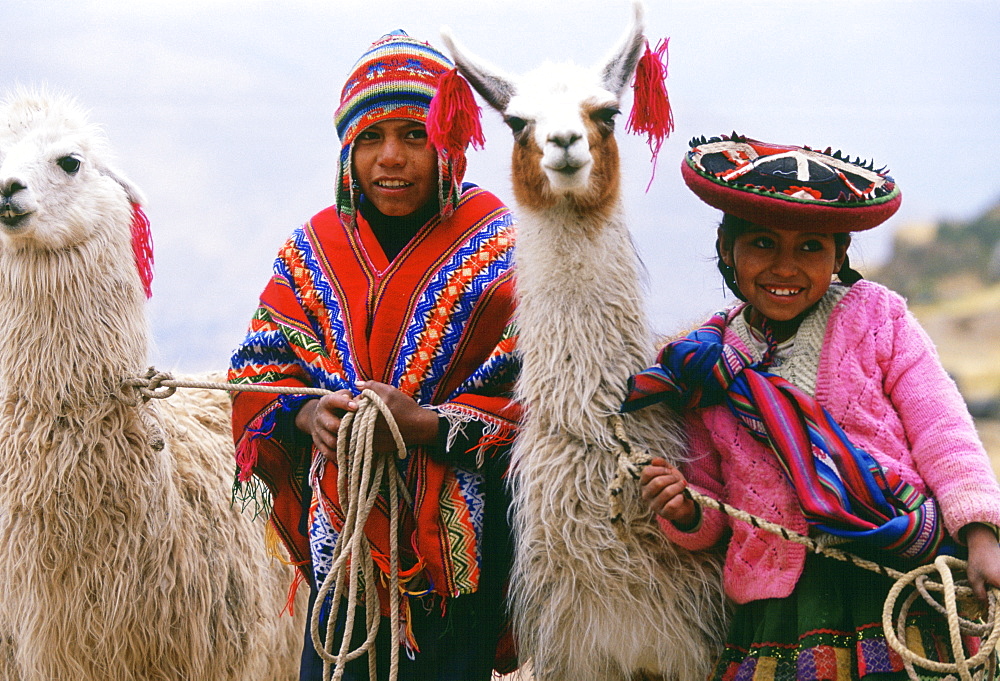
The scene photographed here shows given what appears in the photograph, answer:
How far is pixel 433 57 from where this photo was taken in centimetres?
228

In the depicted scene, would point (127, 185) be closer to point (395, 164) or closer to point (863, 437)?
point (395, 164)

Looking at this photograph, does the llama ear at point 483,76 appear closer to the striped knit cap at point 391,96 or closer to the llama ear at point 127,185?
the striped knit cap at point 391,96

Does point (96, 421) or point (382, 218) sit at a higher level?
point (382, 218)

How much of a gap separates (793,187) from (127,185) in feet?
6.37

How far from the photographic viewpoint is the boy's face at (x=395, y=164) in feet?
7.21

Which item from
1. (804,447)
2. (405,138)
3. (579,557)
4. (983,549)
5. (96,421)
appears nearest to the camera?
(983,549)

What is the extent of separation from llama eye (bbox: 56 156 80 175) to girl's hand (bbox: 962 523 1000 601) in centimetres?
239

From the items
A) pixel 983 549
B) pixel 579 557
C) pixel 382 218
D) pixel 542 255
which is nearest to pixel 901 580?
pixel 983 549

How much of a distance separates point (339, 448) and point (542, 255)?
0.59 m

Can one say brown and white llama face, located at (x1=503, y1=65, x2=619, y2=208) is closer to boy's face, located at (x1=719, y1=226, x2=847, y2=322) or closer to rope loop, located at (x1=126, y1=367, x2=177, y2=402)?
boy's face, located at (x1=719, y1=226, x2=847, y2=322)

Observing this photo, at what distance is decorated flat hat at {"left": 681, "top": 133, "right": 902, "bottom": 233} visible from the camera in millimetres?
1840

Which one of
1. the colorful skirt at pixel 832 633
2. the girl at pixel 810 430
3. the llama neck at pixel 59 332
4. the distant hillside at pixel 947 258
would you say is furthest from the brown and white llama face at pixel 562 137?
the distant hillside at pixel 947 258

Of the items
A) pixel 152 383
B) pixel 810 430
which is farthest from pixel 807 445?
pixel 152 383

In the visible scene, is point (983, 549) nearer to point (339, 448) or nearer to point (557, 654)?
point (557, 654)
